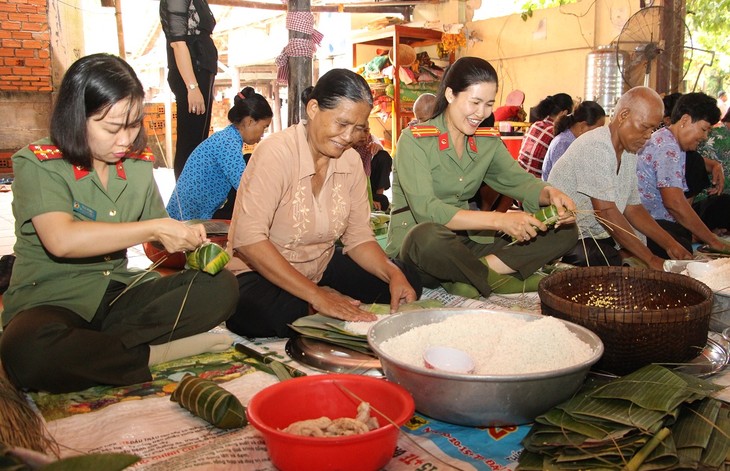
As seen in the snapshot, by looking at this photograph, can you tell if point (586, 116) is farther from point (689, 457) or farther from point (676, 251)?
point (689, 457)

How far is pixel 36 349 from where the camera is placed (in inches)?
73.2

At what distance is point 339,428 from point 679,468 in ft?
2.43

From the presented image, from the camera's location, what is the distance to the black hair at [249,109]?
13.6 feet

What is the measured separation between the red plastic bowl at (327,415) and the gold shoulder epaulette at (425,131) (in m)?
1.75

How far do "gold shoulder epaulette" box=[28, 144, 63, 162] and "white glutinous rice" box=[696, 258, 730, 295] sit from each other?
232 cm

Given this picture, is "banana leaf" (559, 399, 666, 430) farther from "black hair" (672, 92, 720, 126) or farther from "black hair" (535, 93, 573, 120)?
"black hair" (535, 93, 573, 120)

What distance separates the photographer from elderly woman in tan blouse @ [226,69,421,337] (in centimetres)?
233

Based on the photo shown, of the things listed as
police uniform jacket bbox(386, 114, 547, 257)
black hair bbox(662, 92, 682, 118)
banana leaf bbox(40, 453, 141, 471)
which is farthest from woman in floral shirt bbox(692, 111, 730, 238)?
banana leaf bbox(40, 453, 141, 471)

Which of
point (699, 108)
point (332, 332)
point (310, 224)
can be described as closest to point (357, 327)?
point (332, 332)

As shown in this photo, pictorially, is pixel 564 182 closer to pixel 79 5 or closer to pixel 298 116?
pixel 298 116

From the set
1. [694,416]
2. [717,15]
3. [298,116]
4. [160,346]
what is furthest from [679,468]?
[717,15]

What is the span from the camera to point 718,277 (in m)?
2.45

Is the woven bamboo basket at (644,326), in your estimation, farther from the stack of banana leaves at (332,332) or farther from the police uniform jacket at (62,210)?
the police uniform jacket at (62,210)

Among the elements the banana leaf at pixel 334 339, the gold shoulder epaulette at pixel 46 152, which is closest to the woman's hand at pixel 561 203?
the banana leaf at pixel 334 339
